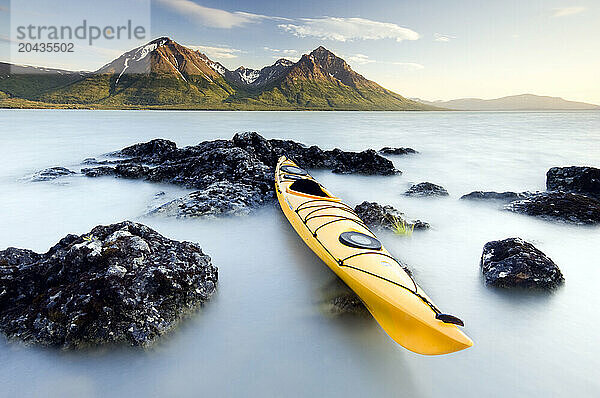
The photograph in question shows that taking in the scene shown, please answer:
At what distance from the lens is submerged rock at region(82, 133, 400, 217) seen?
21.0ft

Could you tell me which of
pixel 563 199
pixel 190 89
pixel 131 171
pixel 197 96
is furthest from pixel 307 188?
pixel 190 89

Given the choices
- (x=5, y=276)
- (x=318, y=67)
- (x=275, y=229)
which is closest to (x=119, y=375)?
(x=5, y=276)

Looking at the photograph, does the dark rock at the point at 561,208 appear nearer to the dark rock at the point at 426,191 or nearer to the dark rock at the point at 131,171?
the dark rock at the point at 426,191

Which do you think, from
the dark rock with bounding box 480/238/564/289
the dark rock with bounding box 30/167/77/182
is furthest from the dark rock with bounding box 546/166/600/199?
the dark rock with bounding box 30/167/77/182

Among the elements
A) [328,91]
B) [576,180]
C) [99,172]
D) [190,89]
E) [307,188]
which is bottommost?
[99,172]

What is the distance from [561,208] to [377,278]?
5.25 meters

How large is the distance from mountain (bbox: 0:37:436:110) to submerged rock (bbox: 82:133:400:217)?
9642 centimetres

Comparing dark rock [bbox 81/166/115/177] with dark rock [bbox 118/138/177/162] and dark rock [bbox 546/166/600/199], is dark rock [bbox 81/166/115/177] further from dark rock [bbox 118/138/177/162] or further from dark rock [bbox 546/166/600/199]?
dark rock [bbox 546/166/600/199]

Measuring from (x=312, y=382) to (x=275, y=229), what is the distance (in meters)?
3.27

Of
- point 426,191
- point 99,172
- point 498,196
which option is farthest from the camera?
point 99,172

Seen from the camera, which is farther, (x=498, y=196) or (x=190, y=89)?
(x=190, y=89)

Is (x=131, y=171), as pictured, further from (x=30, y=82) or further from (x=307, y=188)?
(x=30, y=82)

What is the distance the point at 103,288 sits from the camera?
2.91m

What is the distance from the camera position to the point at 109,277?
2984 mm
